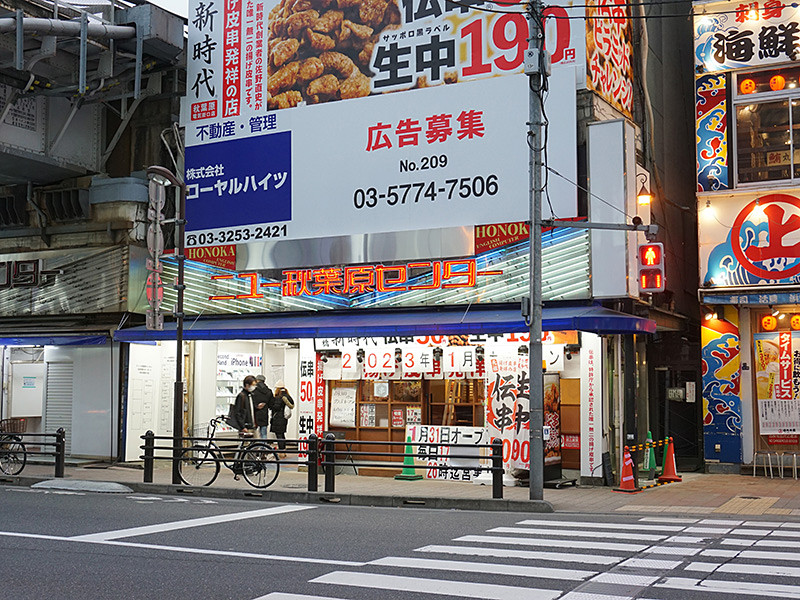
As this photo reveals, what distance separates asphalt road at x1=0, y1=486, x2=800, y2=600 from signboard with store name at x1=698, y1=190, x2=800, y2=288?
8405 millimetres

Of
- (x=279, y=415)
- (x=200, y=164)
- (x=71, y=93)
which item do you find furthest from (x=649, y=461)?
(x=71, y=93)

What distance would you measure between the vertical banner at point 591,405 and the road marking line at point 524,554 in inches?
322

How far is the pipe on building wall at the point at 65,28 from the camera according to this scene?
63.1ft

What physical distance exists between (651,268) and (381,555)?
10.5 metres

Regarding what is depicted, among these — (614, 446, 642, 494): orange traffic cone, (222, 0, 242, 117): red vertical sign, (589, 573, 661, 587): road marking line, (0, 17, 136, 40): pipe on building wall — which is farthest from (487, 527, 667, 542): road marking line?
(0, 17, 136, 40): pipe on building wall

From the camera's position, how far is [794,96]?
20.7 m

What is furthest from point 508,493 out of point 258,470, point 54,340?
point 54,340

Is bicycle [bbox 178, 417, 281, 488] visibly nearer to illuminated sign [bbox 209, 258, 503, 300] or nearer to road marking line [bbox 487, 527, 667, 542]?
illuminated sign [bbox 209, 258, 503, 300]

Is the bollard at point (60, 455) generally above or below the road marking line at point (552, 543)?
above

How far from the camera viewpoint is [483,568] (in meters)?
9.44

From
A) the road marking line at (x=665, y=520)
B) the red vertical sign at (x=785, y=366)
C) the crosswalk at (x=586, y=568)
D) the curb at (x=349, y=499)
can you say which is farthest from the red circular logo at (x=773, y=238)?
the crosswalk at (x=586, y=568)

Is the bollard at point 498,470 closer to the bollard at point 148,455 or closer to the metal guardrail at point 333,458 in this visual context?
the metal guardrail at point 333,458

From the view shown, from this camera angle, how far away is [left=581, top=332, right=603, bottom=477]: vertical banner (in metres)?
18.5

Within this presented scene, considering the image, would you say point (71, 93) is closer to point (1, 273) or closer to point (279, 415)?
point (1, 273)
